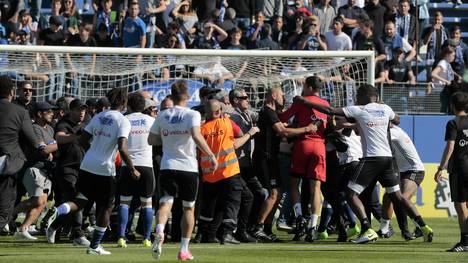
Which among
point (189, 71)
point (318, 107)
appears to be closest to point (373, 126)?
point (318, 107)

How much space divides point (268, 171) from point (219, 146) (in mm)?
1805

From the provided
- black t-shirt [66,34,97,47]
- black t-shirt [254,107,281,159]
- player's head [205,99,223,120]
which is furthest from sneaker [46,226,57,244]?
black t-shirt [66,34,97,47]

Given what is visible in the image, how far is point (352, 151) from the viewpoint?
1980 cm

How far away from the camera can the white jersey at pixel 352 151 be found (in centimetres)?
1973

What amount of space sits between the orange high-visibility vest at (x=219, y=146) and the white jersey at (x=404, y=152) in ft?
12.1

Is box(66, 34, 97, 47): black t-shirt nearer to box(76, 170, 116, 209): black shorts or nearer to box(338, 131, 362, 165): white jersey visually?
box(338, 131, 362, 165): white jersey

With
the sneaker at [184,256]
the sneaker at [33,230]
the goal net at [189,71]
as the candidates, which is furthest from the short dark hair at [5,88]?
the goal net at [189,71]

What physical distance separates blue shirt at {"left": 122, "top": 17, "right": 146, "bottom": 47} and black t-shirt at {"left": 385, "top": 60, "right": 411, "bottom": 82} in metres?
5.44

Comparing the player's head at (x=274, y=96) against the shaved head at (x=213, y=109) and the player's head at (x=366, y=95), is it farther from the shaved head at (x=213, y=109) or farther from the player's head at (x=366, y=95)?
the shaved head at (x=213, y=109)

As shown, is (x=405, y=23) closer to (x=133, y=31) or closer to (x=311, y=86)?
(x=133, y=31)

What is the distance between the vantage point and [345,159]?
19.7 meters

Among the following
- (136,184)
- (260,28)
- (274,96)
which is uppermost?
(260,28)

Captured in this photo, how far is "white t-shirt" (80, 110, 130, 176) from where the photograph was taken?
51.9 feet

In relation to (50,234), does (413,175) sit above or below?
Answer: above
